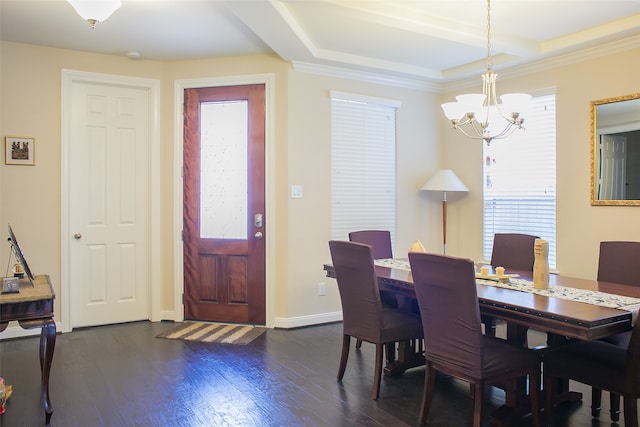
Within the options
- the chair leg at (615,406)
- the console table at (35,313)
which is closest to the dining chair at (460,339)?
the chair leg at (615,406)

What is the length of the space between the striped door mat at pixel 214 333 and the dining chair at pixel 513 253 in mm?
1987

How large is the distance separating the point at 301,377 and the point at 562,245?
8.61ft

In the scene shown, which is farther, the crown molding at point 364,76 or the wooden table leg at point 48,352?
the crown molding at point 364,76

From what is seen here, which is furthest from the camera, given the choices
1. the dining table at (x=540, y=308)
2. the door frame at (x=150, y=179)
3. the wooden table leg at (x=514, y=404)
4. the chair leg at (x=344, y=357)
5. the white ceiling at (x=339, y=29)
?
the door frame at (x=150, y=179)

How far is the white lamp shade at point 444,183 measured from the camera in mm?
4766

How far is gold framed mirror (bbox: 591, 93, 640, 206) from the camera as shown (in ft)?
12.1

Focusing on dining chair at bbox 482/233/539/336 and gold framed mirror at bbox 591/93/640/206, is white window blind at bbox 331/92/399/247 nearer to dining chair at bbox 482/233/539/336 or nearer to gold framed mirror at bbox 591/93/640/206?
dining chair at bbox 482/233/539/336

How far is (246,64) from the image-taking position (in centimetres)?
445

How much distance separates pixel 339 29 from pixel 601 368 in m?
2.89

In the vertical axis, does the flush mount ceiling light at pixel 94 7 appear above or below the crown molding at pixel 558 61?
below

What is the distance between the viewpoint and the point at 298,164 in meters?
4.42

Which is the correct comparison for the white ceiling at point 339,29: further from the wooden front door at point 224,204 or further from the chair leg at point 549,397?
the chair leg at point 549,397

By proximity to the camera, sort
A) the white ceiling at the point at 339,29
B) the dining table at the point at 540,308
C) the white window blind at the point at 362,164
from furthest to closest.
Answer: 1. the white window blind at the point at 362,164
2. the white ceiling at the point at 339,29
3. the dining table at the point at 540,308

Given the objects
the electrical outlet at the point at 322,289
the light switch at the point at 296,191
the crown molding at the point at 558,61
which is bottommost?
the electrical outlet at the point at 322,289
